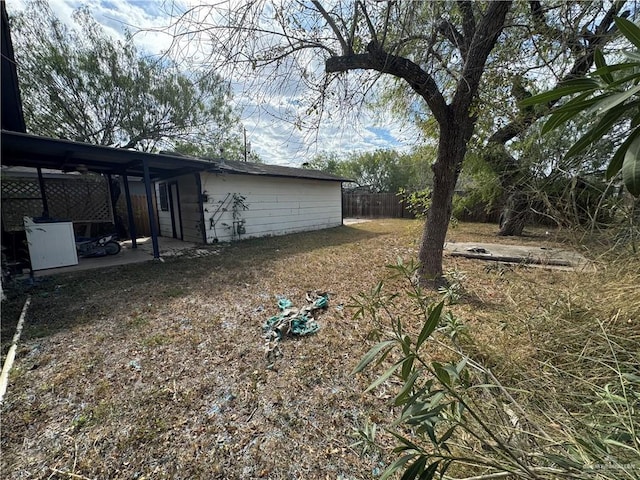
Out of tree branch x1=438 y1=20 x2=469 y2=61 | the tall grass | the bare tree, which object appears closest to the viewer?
the tall grass

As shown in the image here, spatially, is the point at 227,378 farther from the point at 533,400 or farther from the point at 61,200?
the point at 61,200

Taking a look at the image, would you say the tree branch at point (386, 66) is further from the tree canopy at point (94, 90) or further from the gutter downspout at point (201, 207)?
the gutter downspout at point (201, 207)

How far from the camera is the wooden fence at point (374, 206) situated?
51.0ft

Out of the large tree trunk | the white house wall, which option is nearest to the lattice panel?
the white house wall

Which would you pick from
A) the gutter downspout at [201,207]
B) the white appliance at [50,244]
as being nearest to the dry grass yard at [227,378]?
the white appliance at [50,244]

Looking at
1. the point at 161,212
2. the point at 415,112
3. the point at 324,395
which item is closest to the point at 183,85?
the point at 161,212

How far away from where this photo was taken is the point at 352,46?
2.58 m

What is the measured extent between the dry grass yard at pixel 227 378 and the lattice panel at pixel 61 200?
15.6 feet

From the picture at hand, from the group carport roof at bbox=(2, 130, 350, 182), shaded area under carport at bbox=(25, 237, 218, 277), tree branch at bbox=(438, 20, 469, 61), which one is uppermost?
tree branch at bbox=(438, 20, 469, 61)

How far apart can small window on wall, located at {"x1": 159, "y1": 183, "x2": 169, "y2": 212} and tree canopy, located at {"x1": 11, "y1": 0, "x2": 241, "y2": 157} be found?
2.97m

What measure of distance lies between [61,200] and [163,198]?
2.58 metres

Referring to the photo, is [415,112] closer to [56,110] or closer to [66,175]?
[66,175]

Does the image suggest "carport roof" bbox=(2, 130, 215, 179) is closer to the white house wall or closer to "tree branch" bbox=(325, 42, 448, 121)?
the white house wall

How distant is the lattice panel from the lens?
20.3 feet
